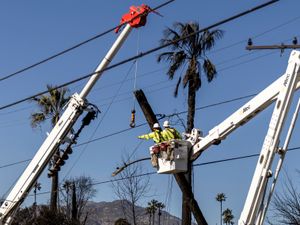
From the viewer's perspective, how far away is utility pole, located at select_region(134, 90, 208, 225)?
57.6 feet

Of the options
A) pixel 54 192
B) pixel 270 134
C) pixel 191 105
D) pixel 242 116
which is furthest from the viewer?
A: pixel 54 192

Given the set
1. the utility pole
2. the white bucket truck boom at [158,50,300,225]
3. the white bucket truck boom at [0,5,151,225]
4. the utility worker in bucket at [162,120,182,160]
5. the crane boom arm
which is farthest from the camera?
the white bucket truck boom at [0,5,151,225]

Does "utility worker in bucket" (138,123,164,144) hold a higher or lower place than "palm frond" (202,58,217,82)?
lower

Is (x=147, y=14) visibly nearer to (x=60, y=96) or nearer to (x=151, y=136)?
(x=151, y=136)

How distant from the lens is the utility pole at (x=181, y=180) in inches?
691

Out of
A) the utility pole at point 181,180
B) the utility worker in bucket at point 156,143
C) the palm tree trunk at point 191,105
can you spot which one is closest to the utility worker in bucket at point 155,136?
the utility worker in bucket at point 156,143

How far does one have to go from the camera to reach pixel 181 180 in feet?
57.8

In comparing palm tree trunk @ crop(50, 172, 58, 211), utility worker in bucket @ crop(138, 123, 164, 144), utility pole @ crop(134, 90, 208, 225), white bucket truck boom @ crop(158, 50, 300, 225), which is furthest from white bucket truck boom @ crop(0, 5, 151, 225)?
palm tree trunk @ crop(50, 172, 58, 211)

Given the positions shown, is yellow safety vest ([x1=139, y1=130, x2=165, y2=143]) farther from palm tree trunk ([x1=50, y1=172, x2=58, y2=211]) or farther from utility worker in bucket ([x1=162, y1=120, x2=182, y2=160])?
palm tree trunk ([x1=50, y1=172, x2=58, y2=211])

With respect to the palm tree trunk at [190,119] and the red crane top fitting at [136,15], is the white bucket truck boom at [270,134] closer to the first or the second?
the red crane top fitting at [136,15]

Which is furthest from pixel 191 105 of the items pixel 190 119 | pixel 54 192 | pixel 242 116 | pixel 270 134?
pixel 270 134

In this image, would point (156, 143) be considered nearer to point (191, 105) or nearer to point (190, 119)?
point (190, 119)

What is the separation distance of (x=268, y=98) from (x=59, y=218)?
76.8 feet

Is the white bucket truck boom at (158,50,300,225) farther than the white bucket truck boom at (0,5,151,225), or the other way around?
the white bucket truck boom at (0,5,151,225)
